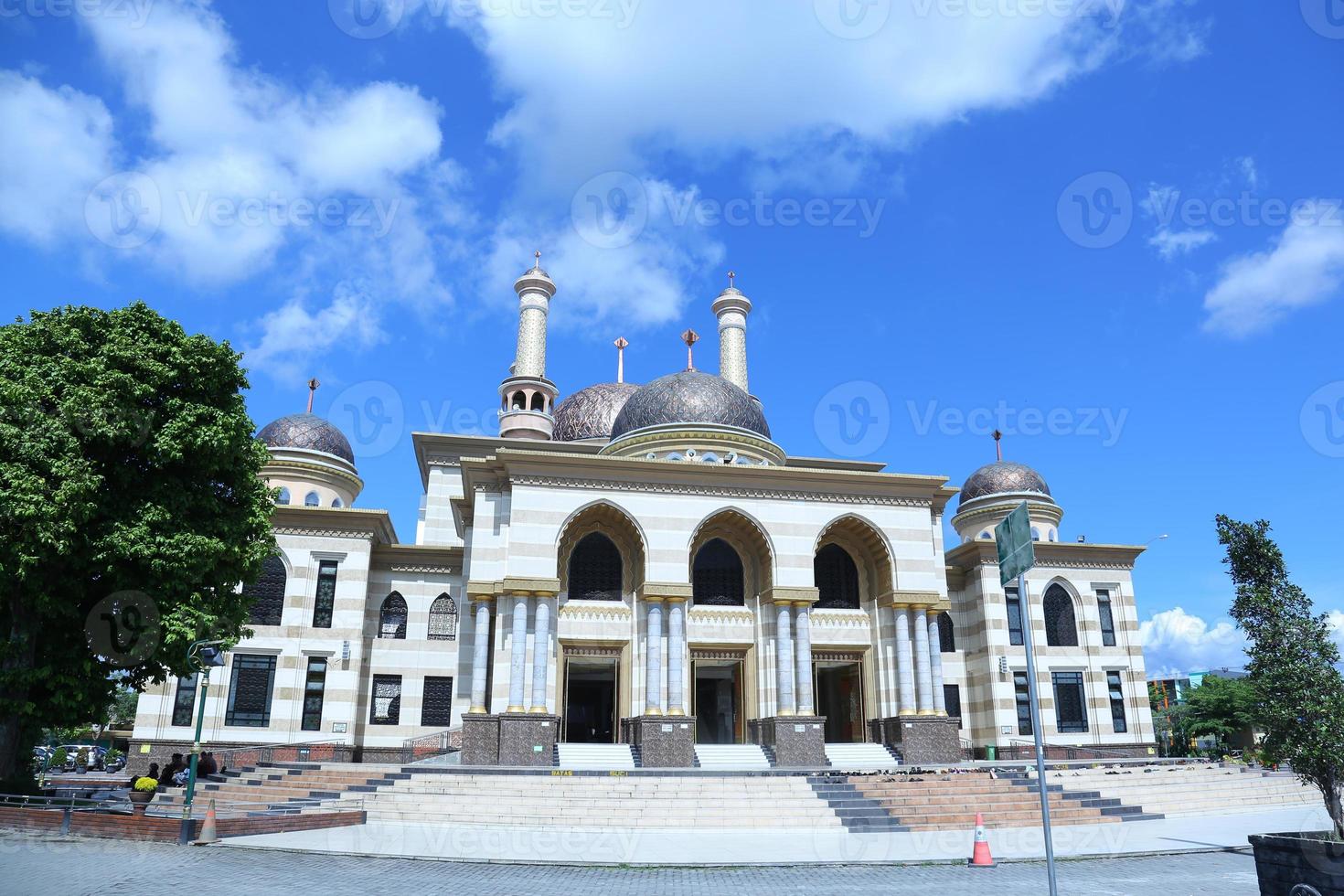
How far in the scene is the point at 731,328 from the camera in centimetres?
4416

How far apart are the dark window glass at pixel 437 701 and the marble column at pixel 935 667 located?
55.1 feet

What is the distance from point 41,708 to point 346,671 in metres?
13.4

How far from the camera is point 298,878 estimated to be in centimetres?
1252

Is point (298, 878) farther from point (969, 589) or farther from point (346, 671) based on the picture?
point (969, 589)

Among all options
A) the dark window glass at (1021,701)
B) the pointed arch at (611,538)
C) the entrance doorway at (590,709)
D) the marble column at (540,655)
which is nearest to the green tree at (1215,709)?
the dark window glass at (1021,701)

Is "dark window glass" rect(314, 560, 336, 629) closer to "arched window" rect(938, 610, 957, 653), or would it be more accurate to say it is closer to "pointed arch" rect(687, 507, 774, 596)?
"pointed arch" rect(687, 507, 774, 596)

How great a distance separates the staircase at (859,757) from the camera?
2807 cm

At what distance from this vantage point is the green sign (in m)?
9.61

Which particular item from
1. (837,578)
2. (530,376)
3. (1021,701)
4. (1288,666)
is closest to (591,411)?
(530,376)

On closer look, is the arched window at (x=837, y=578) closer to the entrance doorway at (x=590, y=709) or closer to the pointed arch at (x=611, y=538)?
the pointed arch at (x=611, y=538)

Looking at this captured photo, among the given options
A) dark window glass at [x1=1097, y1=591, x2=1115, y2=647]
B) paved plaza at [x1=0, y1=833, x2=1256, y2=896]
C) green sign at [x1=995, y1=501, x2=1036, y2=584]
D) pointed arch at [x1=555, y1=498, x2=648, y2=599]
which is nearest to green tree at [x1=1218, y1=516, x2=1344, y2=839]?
paved plaza at [x1=0, y1=833, x2=1256, y2=896]

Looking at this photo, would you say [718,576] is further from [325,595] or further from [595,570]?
[325,595]

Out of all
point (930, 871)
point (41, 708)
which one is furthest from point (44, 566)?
point (930, 871)

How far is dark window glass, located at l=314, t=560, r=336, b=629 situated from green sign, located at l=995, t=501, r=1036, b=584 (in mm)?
27604
